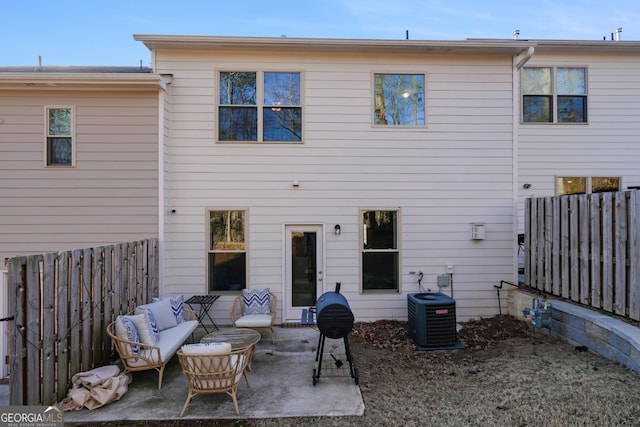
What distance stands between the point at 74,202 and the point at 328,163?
4792 millimetres

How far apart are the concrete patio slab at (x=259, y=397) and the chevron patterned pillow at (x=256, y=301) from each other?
1.24m

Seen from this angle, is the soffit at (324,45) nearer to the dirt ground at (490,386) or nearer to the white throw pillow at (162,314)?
the white throw pillow at (162,314)

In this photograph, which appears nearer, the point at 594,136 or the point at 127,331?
the point at 127,331

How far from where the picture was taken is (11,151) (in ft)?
20.4

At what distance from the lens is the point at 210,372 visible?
11.8 ft

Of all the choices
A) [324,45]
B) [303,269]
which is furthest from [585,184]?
[303,269]

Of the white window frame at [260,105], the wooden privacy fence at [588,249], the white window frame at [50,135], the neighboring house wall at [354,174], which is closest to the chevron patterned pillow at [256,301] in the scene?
the neighboring house wall at [354,174]

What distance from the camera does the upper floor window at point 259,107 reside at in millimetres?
6617

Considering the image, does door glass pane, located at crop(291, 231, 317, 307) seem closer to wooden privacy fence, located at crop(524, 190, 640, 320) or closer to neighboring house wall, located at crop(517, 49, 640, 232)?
wooden privacy fence, located at crop(524, 190, 640, 320)

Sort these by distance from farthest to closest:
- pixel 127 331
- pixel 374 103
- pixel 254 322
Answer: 1. pixel 374 103
2. pixel 254 322
3. pixel 127 331

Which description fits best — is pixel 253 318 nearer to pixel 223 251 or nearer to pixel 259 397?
pixel 223 251

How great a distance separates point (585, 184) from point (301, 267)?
6995mm

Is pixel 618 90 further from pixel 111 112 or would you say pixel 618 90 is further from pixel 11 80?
pixel 11 80

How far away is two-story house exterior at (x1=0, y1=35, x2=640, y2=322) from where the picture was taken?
654cm
